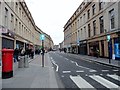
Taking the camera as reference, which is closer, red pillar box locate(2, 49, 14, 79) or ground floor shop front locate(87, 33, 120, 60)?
red pillar box locate(2, 49, 14, 79)

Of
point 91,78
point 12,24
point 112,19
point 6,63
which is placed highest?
point 112,19

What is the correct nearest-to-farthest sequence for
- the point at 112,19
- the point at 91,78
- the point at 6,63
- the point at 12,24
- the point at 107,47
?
the point at 6,63
the point at 91,78
the point at 112,19
the point at 107,47
the point at 12,24

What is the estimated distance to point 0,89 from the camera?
296 inches

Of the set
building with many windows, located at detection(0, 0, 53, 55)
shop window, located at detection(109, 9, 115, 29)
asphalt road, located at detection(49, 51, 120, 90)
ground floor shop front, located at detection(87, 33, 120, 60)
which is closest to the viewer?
asphalt road, located at detection(49, 51, 120, 90)

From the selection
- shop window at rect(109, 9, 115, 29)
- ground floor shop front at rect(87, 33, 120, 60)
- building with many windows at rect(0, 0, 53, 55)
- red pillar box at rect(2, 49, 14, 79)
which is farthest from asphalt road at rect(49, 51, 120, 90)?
shop window at rect(109, 9, 115, 29)

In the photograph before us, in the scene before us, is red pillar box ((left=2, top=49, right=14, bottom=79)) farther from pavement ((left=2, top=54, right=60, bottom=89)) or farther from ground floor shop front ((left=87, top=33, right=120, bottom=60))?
ground floor shop front ((left=87, top=33, right=120, bottom=60))

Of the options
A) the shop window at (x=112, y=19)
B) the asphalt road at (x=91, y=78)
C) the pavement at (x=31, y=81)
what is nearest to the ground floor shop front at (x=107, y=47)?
the shop window at (x=112, y=19)

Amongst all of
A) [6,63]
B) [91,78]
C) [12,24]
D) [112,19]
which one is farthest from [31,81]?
[12,24]

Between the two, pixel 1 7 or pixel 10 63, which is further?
pixel 1 7

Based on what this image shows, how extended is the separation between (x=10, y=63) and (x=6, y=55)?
1.67 feet

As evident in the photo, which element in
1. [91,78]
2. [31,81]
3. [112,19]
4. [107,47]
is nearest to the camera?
[31,81]

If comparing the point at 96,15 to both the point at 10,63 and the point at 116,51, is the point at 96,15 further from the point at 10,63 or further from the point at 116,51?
the point at 10,63

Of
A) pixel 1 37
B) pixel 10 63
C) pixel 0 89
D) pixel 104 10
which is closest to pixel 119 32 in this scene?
pixel 104 10

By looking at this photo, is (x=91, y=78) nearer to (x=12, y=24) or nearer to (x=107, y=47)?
(x=107, y=47)
